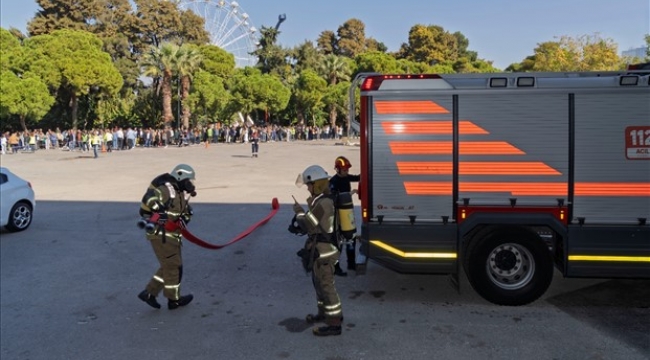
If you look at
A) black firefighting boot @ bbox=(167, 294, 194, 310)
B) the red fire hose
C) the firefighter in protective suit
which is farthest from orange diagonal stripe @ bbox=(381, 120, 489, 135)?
black firefighting boot @ bbox=(167, 294, 194, 310)

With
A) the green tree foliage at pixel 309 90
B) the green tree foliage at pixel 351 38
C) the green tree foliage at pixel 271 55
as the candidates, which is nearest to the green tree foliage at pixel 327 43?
the green tree foliage at pixel 351 38

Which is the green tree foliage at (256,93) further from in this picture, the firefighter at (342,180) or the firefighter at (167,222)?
the firefighter at (167,222)

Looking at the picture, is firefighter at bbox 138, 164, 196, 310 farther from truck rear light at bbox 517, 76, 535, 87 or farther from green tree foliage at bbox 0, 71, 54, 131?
green tree foliage at bbox 0, 71, 54, 131

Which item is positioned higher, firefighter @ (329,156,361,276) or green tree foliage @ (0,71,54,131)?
green tree foliage @ (0,71,54,131)

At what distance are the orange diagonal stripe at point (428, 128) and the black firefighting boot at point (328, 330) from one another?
6.61 ft

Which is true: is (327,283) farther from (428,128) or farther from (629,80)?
(629,80)

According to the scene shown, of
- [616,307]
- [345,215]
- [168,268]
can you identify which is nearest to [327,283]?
[345,215]

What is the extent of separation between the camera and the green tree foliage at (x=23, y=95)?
38906mm

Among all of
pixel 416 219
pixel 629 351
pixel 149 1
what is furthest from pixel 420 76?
pixel 149 1

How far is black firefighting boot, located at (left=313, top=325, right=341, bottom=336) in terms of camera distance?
480 cm

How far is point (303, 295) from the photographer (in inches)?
238

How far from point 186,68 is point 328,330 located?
1841 inches

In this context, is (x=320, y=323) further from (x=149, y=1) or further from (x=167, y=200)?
(x=149, y=1)

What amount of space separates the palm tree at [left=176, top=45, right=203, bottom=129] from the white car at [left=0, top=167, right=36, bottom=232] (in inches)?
1545
